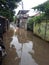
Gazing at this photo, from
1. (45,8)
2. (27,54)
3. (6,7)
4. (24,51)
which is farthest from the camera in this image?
(6,7)

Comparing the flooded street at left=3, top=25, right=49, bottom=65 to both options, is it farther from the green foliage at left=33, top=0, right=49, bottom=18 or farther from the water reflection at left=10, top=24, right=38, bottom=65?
the green foliage at left=33, top=0, right=49, bottom=18

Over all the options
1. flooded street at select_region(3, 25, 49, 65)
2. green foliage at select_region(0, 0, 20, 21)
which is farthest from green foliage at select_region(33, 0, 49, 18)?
green foliage at select_region(0, 0, 20, 21)

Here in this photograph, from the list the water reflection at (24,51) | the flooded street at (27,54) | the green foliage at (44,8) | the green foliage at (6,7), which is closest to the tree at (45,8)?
the green foliage at (44,8)

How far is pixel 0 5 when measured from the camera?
26.0 m

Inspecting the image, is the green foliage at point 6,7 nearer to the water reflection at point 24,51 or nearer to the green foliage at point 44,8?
the green foliage at point 44,8

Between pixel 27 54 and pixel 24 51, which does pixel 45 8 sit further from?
pixel 27 54

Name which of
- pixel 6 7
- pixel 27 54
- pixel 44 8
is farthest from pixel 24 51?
pixel 6 7

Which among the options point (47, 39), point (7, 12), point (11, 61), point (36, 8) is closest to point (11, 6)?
point (7, 12)

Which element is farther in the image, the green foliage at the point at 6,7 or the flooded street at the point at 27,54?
the green foliage at the point at 6,7

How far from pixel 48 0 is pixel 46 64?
10.8 m

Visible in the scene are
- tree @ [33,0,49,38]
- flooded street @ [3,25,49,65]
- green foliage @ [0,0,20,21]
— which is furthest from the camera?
green foliage @ [0,0,20,21]

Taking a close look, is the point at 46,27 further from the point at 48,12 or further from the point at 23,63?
the point at 23,63

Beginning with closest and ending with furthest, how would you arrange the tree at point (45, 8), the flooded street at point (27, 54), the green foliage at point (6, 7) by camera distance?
the flooded street at point (27, 54)
the tree at point (45, 8)
the green foliage at point (6, 7)

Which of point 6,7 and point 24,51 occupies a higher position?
point 6,7
